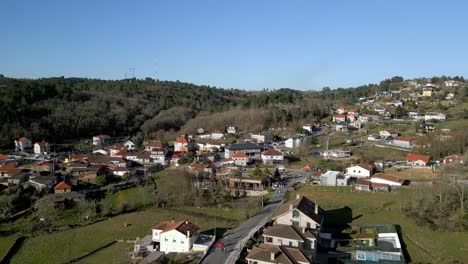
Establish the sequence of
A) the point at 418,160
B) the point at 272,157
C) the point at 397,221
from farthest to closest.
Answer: the point at 272,157 → the point at 418,160 → the point at 397,221

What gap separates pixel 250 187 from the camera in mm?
27203

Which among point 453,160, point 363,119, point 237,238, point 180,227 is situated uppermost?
point 363,119

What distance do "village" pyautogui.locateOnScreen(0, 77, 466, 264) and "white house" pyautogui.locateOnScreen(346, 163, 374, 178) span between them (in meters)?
0.08

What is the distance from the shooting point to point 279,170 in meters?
31.3

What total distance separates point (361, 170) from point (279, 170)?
21.9 ft

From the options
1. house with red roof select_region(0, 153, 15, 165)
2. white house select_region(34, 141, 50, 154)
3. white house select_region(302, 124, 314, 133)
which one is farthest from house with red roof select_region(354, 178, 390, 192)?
white house select_region(34, 141, 50, 154)

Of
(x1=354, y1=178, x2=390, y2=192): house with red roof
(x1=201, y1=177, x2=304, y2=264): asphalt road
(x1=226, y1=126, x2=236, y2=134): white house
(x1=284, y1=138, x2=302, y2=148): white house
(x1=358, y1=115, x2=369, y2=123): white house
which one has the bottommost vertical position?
(x1=201, y1=177, x2=304, y2=264): asphalt road

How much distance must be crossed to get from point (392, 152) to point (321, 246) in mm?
20960

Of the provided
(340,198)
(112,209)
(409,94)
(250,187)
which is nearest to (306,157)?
(250,187)

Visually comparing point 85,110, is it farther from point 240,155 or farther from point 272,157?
point 272,157

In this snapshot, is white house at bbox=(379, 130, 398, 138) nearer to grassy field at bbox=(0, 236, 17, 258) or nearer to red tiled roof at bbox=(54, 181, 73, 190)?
red tiled roof at bbox=(54, 181, 73, 190)

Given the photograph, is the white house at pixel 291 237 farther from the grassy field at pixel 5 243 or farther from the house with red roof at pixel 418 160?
the house with red roof at pixel 418 160

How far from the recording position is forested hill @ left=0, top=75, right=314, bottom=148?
4697cm

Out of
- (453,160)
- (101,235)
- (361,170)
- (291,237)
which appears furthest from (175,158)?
(453,160)
